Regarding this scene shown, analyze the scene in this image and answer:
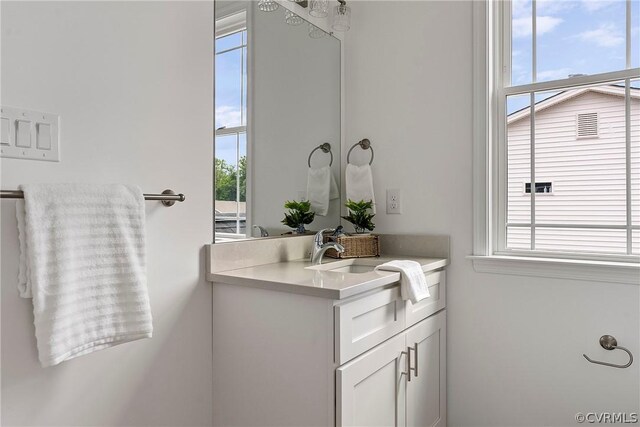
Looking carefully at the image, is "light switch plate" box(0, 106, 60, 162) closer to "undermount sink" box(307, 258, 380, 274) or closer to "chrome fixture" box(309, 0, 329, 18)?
"undermount sink" box(307, 258, 380, 274)

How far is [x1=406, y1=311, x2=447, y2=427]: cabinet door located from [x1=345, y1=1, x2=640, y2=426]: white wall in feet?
0.27

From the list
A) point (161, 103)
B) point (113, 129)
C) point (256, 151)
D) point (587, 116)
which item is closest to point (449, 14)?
point (587, 116)

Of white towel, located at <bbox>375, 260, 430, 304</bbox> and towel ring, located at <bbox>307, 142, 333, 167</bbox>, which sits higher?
towel ring, located at <bbox>307, 142, 333, 167</bbox>

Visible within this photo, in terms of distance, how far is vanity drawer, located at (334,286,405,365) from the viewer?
48.4 inches

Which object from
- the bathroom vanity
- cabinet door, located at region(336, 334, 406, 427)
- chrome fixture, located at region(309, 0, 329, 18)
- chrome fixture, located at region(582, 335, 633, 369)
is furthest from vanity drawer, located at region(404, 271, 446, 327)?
chrome fixture, located at region(309, 0, 329, 18)

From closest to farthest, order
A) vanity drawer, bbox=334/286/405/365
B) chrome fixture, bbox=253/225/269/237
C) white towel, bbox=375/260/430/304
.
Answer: vanity drawer, bbox=334/286/405/365 < white towel, bbox=375/260/430/304 < chrome fixture, bbox=253/225/269/237

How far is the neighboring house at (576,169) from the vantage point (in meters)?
1.64

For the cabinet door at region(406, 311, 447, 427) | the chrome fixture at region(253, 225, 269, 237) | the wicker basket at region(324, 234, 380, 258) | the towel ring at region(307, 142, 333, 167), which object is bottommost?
the cabinet door at region(406, 311, 447, 427)

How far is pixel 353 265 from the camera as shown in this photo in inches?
76.4

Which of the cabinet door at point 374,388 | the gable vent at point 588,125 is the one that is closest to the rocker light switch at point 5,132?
the cabinet door at point 374,388

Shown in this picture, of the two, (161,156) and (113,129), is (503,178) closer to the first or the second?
(161,156)

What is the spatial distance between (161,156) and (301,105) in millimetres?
854

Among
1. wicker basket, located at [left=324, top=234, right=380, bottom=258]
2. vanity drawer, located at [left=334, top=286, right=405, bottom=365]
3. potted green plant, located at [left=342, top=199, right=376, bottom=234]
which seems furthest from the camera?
potted green plant, located at [left=342, top=199, right=376, bottom=234]

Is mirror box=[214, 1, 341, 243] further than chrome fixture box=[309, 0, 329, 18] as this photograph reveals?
No
